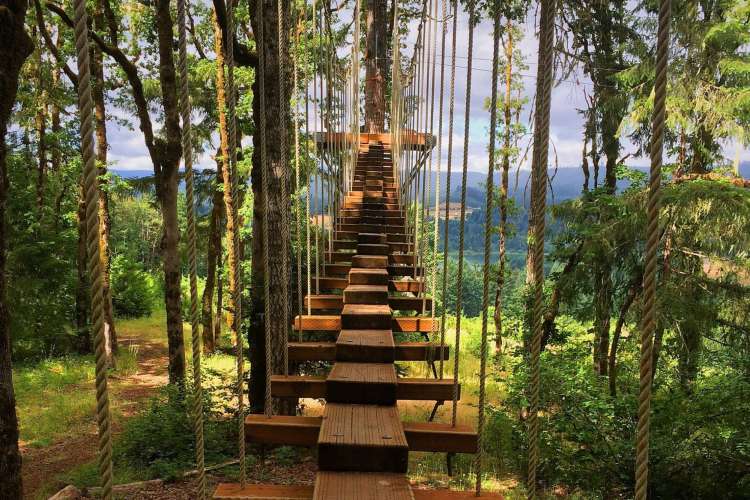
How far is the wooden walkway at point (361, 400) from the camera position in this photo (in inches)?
77.5

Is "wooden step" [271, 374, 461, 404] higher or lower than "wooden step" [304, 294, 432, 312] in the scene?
lower

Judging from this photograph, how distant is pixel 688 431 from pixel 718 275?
2.28 metres

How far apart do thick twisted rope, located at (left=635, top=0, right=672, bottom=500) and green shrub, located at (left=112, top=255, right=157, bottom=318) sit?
69.7ft

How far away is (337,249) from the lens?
5.97 meters

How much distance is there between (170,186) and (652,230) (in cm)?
813

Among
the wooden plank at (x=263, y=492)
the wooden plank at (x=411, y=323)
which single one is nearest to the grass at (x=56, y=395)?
the wooden plank at (x=411, y=323)

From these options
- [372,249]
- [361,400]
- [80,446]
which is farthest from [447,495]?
[80,446]

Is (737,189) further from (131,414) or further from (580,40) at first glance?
(131,414)

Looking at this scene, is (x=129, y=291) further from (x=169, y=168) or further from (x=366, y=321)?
(x=366, y=321)

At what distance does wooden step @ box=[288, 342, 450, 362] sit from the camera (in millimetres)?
3311

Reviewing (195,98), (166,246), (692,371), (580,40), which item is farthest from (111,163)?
(692,371)

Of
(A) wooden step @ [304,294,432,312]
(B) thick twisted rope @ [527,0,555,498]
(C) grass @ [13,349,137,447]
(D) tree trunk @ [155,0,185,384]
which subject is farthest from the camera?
(C) grass @ [13,349,137,447]

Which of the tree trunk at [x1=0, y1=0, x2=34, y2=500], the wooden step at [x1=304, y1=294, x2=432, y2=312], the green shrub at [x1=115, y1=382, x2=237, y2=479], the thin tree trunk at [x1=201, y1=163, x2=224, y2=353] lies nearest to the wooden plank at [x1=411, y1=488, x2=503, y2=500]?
the wooden step at [x1=304, y1=294, x2=432, y2=312]

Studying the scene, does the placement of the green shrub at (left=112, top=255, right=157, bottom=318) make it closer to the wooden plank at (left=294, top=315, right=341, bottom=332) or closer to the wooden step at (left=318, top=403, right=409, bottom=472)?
the wooden plank at (left=294, top=315, right=341, bottom=332)
